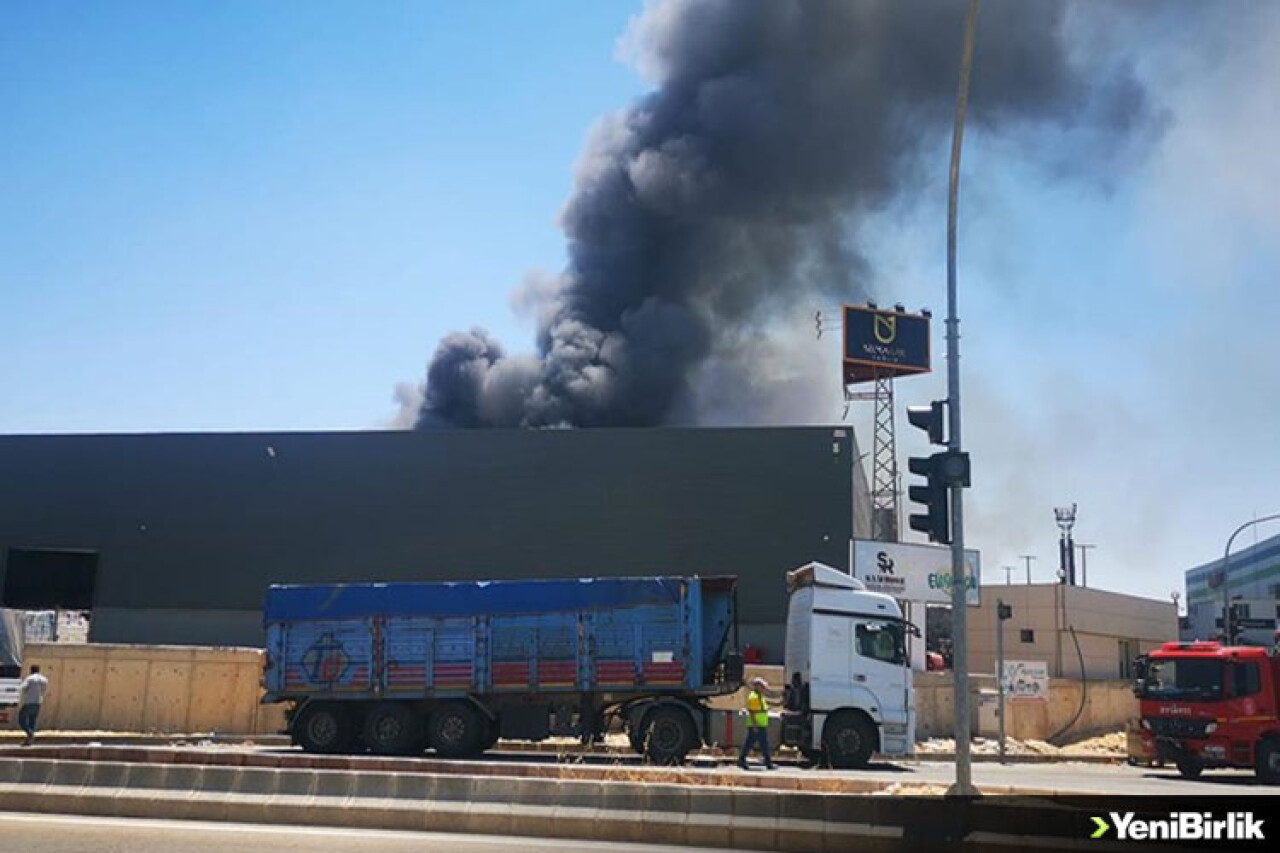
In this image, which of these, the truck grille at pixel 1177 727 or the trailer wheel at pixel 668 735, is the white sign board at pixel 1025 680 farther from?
the trailer wheel at pixel 668 735

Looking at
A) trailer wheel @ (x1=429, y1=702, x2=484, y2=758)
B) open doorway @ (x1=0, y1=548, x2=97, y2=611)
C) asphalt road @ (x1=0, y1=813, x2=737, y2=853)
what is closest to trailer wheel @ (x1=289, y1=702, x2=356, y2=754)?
trailer wheel @ (x1=429, y1=702, x2=484, y2=758)

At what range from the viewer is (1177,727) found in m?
22.2

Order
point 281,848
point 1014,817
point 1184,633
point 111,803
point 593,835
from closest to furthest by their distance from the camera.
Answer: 1. point 1014,817
2. point 281,848
3. point 593,835
4. point 111,803
5. point 1184,633

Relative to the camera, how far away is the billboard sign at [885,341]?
4678 cm

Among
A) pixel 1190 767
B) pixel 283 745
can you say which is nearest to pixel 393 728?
pixel 283 745

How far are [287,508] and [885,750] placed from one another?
2987cm

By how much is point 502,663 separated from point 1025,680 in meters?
14.0

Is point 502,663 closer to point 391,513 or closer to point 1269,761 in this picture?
point 1269,761

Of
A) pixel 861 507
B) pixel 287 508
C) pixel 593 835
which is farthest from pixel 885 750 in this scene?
pixel 287 508

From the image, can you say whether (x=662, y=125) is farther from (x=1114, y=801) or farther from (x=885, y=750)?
(x=1114, y=801)

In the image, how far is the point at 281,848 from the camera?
1030 centimetres

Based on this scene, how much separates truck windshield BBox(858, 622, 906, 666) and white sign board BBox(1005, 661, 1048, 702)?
8.49 metres

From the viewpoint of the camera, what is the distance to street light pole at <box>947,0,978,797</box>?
12.9m

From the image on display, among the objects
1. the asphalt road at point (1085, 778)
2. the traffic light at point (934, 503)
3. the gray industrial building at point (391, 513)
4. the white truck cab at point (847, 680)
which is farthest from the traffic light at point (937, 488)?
the gray industrial building at point (391, 513)
